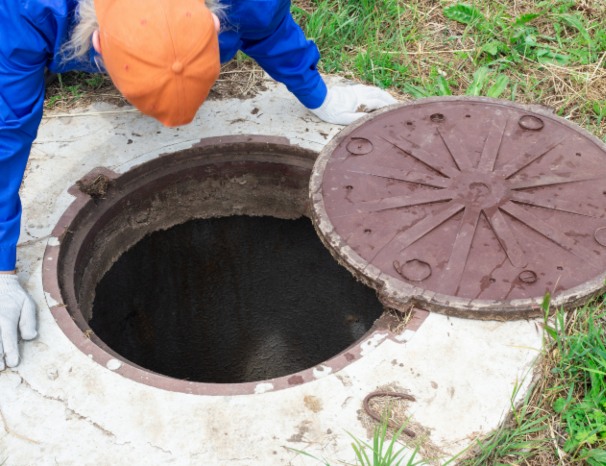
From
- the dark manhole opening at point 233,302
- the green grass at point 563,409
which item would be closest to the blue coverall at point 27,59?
the dark manhole opening at point 233,302

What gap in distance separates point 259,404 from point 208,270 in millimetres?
1345

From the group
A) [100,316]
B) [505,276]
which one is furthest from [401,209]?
[100,316]

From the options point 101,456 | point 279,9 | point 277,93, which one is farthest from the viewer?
point 277,93

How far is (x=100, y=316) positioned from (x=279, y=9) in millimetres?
1273

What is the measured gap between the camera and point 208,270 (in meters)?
3.15

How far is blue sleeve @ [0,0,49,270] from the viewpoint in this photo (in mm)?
1949

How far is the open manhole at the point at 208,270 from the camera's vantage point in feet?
8.28

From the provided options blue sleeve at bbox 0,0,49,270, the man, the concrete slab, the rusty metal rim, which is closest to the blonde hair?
the man

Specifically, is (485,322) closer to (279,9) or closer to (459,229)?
(459,229)

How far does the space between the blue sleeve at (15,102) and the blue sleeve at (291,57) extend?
0.73 metres

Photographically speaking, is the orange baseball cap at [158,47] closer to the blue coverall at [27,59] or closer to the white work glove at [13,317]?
the blue coverall at [27,59]

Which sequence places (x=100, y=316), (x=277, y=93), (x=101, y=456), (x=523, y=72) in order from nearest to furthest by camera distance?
(x=101, y=456)
(x=100, y=316)
(x=277, y=93)
(x=523, y=72)

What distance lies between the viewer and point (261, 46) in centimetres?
251

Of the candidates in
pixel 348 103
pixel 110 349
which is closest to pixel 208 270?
pixel 348 103
